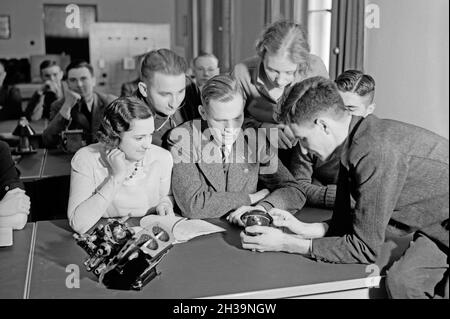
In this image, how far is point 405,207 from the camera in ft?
5.81

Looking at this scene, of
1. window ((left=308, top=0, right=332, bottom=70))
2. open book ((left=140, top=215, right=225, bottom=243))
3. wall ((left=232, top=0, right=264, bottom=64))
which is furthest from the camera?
wall ((left=232, top=0, right=264, bottom=64))

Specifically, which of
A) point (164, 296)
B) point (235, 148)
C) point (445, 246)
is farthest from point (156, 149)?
point (445, 246)

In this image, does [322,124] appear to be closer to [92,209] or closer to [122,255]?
[122,255]

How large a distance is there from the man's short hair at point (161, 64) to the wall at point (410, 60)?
1.29 m

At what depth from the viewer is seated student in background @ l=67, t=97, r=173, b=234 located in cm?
200

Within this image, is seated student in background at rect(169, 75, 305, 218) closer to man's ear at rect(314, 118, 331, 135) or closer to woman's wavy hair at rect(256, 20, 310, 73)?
woman's wavy hair at rect(256, 20, 310, 73)

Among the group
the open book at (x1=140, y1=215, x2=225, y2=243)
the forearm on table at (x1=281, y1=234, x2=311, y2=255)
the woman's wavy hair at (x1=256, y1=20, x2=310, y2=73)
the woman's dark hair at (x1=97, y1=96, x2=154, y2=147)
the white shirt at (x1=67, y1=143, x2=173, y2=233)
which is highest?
the woman's wavy hair at (x1=256, y1=20, x2=310, y2=73)

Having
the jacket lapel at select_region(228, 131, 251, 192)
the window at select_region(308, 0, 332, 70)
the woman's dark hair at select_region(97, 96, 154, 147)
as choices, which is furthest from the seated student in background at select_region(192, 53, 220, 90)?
the woman's dark hair at select_region(97, 96, 154, 147)

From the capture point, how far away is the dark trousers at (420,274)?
1585 millimetres

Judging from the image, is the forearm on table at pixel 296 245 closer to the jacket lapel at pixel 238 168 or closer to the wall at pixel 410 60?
the jacket lapel at pixel 238 168

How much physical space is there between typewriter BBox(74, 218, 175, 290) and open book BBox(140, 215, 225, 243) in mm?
309

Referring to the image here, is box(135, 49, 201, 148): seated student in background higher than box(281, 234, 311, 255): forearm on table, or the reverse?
box(135, 49, 201, 148): seated student in background

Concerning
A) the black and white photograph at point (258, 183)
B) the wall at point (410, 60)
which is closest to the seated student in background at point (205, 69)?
the black and white photograph at point (258, 183)

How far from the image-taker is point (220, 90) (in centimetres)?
216
